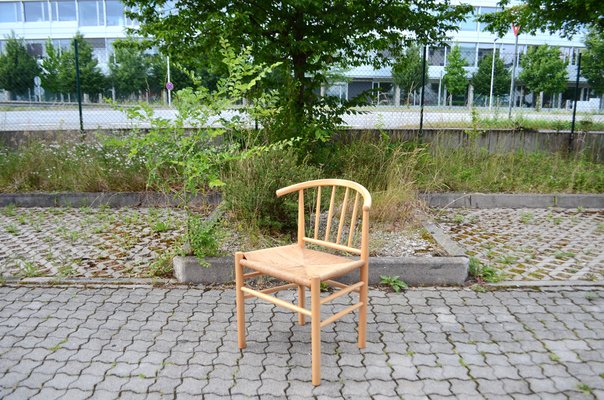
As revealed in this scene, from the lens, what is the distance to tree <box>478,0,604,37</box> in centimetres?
838

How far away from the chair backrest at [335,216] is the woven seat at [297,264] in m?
0.09

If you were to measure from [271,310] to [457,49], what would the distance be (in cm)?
1816

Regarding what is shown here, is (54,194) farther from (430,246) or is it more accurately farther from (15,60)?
(15,60)

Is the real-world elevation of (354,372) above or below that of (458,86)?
below

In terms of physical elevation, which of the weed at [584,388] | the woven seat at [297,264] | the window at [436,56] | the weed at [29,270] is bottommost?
the weed at [584,388]

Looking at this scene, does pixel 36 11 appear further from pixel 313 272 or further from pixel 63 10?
pixel 313 272

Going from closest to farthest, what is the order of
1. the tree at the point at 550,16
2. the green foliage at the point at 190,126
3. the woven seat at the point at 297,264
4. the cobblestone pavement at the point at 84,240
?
the woven seat at the point at 297,264 → the green foliage at the point at 190,126 → the cobblestone pavement at the point at 84,240 → the tree at the point at 550,16

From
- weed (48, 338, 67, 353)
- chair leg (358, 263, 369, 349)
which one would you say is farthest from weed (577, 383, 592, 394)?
weed (48, 338, 67, 353)

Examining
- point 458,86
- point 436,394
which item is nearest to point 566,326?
point 436,394

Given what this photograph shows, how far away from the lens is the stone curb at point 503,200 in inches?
278

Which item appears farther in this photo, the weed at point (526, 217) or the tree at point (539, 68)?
the tree at point (539, 68)

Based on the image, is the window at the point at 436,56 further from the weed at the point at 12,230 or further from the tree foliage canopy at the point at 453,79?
the weed at the point at 12,230

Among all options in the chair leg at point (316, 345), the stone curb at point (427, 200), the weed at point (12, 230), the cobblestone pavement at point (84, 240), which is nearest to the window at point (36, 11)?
the stone curb at point (427, 200)

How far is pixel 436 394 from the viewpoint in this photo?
8.52 feet
